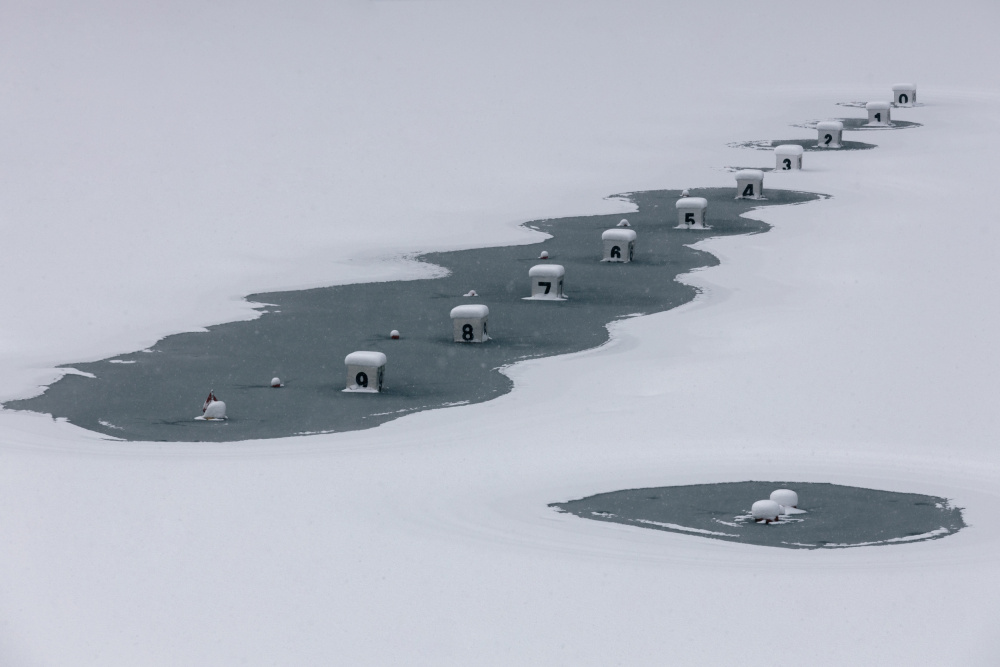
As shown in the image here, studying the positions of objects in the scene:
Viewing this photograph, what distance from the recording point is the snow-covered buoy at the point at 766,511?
519 inches

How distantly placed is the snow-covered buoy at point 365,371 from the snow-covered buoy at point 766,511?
20.5 ft

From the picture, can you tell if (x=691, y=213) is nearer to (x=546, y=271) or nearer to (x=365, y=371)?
(x=546, y=271)

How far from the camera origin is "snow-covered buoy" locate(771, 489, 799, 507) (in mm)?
13516

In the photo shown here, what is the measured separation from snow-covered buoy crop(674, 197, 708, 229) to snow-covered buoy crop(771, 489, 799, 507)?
1744cm

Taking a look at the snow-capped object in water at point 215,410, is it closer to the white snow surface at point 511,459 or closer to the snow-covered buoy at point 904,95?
the white snow surface at point 511,459

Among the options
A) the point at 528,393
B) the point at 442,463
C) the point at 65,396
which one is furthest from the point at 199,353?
the point at 442,463

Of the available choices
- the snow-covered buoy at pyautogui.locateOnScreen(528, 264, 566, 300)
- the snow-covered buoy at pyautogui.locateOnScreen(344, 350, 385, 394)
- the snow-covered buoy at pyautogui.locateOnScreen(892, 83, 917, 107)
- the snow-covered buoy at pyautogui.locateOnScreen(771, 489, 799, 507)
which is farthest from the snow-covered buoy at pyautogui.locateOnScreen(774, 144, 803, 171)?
the snow-covered buoy at pyautogui.locateOnScreen(771, 489, 799, 507)

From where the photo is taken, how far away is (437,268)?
2720cm

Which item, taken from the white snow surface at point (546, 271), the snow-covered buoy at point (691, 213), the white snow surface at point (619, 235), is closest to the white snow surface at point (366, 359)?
the white snow surface at point (546, 271)

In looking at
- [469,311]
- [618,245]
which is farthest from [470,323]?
[618,245]

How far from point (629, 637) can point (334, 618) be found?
2.19 metres

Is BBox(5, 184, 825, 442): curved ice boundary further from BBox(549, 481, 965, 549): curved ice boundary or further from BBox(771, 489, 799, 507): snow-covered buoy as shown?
BBox(771, 489, 799, 507): snow-covered buoy

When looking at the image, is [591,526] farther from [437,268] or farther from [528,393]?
[437,268]

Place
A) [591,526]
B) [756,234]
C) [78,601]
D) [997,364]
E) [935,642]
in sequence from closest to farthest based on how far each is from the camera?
[935,642] → [78,601] → [591,526] → [997,364] → [756,234]
